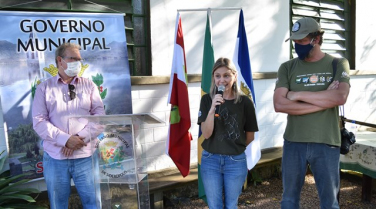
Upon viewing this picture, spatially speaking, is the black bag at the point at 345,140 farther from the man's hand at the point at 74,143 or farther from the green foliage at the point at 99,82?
the green foliage at the point at 99,82

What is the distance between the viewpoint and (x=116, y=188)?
2453 millimetres

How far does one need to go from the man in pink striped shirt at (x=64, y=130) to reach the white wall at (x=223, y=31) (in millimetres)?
1577

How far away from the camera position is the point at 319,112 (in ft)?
10.1

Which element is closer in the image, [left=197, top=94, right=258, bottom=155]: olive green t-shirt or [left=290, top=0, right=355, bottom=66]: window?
[left=197, top=94, right=258, bottom=155]: olive green t-shirt

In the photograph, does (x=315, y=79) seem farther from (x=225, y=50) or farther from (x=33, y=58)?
(x=33, y=58)

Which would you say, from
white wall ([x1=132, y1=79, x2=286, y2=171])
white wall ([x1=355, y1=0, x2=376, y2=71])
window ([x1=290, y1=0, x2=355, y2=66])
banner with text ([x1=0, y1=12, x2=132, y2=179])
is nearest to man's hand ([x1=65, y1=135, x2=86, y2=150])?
banner with text ([x1=0, y1=12, x2=132, y2=179])

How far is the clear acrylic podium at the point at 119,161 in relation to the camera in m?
2.40

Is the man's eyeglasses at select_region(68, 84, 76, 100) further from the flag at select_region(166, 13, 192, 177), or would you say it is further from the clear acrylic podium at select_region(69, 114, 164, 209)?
the flag at select_region(166, 13, 192, 177)

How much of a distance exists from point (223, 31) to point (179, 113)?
188 centimetres

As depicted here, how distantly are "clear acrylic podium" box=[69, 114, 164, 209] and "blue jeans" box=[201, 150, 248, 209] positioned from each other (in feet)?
2.28

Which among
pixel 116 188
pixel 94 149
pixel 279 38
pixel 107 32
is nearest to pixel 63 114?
pixel 94 149

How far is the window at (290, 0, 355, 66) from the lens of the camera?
6.20m

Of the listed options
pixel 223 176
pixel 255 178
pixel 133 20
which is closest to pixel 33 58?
pixel 133 20

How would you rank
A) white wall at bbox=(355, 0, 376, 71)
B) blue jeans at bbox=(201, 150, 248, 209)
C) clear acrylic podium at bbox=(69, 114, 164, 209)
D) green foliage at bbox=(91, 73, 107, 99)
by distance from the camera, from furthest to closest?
white wall at bbox=(355, 0, 376, 71)
green foliage at bbox=(91, 73, 107, 99)
blue jeans at bbox=(201, 150, 248, 209)
clear acrylic podium at bbox=(69, 114, 164, 209)
